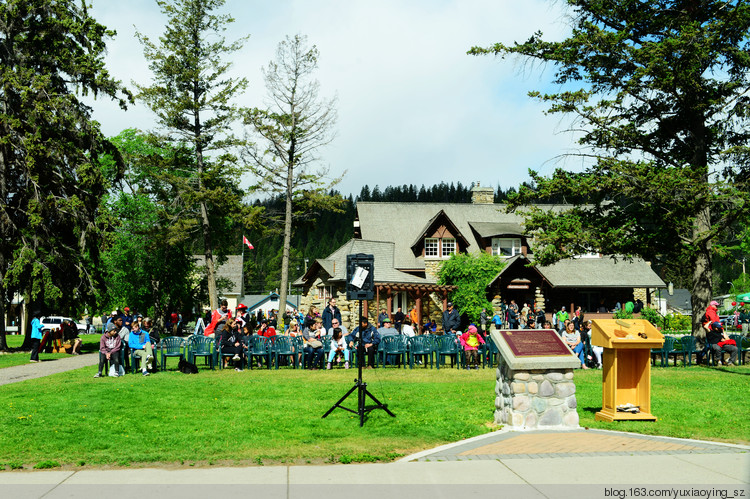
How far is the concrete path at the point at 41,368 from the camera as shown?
1708 cm

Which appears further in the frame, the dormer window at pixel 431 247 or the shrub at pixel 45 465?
the dormer window at pixel 431 247

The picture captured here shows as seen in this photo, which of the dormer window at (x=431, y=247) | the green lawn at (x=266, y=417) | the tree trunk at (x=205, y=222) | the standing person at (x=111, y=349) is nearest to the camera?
the green lawn at (x=266, y=417)

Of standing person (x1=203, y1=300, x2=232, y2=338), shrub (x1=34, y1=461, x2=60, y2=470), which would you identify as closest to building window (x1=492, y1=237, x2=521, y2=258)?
standing person (x1=203, y1=300, x2=232, y2=338)

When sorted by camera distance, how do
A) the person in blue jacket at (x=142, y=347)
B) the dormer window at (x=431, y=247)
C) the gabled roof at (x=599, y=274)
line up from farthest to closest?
the dormer window at (x=431, y=247) → the gabled roof at (x=599, y=274) → the person in blue jacket at (x=142, y=347)

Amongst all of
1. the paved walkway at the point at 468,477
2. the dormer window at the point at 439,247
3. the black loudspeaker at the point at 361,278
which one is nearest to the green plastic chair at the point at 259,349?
the black loudspeaker at the point at 361,278

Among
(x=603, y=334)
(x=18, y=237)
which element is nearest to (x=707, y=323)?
(x=603, y=334)

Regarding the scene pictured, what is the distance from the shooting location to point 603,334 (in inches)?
398

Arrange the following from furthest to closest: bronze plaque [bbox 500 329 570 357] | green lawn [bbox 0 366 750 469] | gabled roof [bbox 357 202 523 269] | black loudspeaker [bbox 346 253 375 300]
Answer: gabled roof [bbox 357 202 523 269] < black loudspeaker [bbox 346 253 375 300] < bronze plaque [bbox 500 329 570 357] < green lawn [bbox 0 366 750 469]

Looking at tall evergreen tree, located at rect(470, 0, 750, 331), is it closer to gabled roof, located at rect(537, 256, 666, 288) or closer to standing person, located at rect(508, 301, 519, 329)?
standing person, located at rect(508, 301, 519, 329)

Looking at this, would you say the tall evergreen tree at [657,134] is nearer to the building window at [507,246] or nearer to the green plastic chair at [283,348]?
the green plastic chair at [283,348]

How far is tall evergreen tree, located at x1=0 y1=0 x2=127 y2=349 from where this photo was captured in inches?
1019

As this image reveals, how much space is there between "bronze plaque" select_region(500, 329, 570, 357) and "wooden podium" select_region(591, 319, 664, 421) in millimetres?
572

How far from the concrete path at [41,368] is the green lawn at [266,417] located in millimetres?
1674
